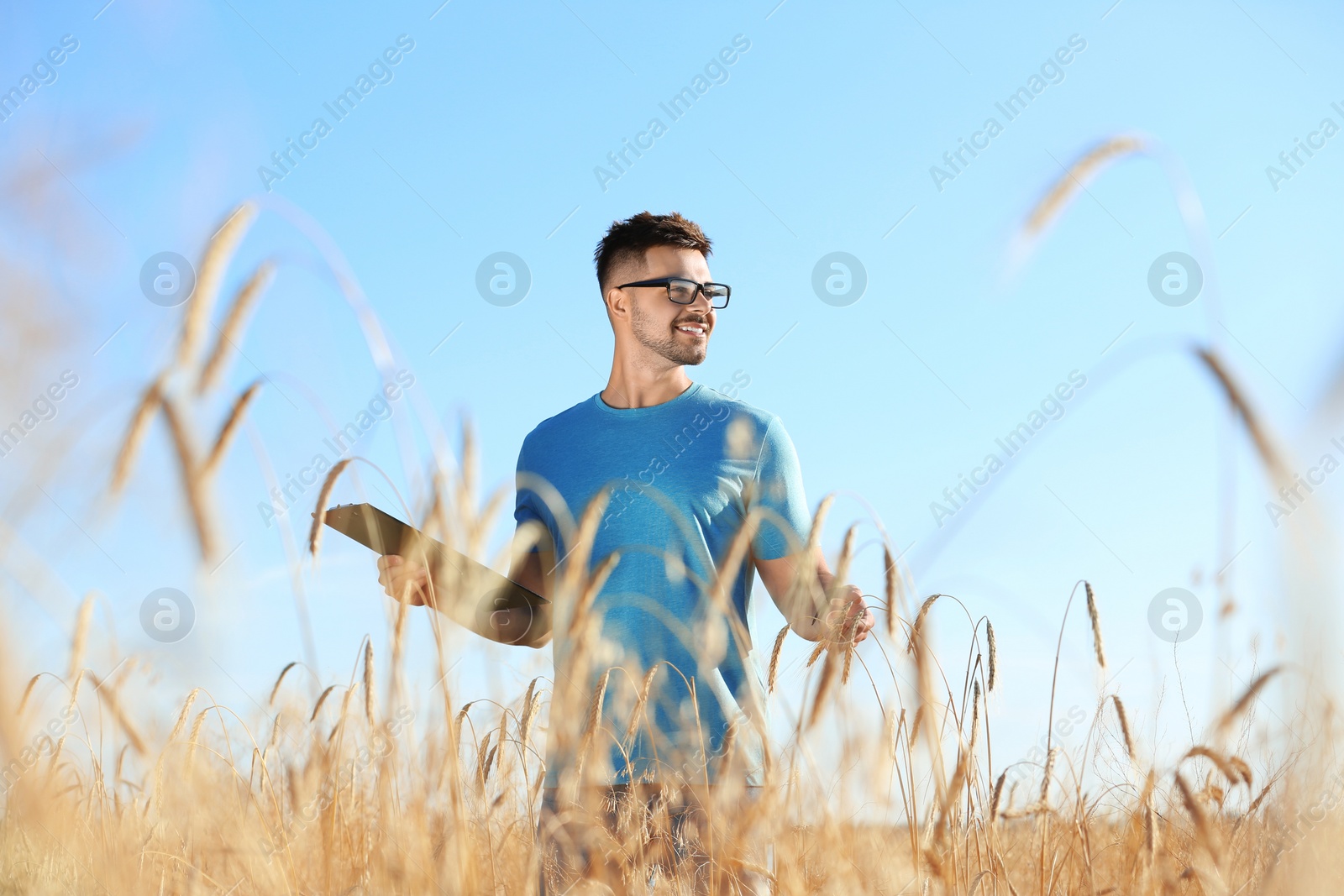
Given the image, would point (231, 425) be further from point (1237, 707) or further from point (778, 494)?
point (1237, 707)

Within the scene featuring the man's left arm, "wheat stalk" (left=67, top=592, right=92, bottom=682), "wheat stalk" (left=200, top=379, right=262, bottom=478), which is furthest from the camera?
"wheat stalk" (left=67, top=592, right=92, bottom=682)

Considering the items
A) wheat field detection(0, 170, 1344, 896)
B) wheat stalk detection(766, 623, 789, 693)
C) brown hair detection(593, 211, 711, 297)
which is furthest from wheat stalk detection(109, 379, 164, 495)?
brown hair detection(593, 211, 711, 297)

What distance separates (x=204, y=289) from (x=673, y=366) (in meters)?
1.67

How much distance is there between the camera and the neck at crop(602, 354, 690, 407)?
118 inches

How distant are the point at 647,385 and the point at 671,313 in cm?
24

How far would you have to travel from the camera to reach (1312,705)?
1.17 m

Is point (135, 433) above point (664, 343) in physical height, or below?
below

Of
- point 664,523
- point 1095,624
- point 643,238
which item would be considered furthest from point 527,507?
point 1095,624

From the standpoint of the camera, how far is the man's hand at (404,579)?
172 centimetres

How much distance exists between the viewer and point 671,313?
2.98 meters

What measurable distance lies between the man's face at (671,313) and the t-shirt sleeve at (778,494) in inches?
15.1

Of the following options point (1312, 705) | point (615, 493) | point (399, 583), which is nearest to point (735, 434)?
point (615, 493)

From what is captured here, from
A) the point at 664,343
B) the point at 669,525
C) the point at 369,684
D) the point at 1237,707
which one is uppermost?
the point at 1237,707

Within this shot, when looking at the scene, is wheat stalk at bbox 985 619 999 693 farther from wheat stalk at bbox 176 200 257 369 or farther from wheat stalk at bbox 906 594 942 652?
wheat stalk at bbox 176 200 257 369
